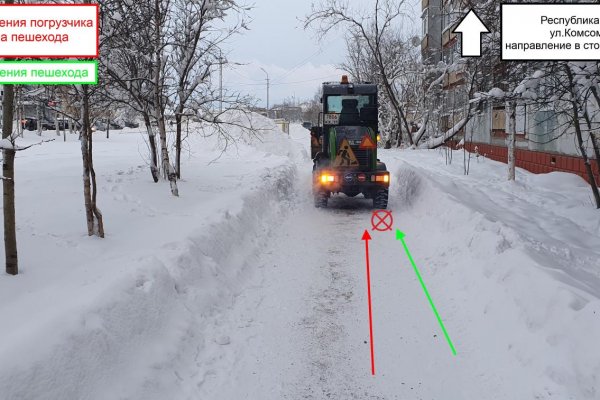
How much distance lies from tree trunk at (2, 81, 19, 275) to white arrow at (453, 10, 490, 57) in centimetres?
999

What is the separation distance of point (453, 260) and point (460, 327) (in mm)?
2253

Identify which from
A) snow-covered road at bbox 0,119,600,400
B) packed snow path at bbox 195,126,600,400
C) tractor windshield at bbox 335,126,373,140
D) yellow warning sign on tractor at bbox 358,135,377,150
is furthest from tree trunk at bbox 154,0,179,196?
yellow warning sign on tractor at bbox 358,135,377,150

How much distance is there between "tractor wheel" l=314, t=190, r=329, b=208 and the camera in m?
12.6

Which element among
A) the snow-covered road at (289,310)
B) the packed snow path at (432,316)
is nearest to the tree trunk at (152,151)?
the snow-covered road at (289,310)

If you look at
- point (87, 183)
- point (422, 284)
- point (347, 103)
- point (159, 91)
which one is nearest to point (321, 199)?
point (347, 103)

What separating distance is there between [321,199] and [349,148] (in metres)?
1.50

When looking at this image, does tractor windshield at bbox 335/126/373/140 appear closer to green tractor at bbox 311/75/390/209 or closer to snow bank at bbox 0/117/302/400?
green tractor at bbox 311/75/390/209

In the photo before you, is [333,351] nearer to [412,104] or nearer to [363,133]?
[363,133]

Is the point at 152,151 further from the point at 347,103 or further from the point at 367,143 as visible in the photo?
the point at 367,143

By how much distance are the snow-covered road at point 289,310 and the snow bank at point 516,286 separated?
0.07ft

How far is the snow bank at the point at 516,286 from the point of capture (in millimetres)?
4109

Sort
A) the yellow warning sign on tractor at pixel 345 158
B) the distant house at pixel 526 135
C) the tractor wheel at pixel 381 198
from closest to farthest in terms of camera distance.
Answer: the tractor wheel at pixel 381 198, the yellow warning sign on tractor at pixel 345 158, the distant house at pixel 526 135

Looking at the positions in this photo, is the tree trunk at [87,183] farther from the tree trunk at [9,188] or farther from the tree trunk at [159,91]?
the tree trunk at [159,91]

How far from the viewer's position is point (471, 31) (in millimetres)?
11828
